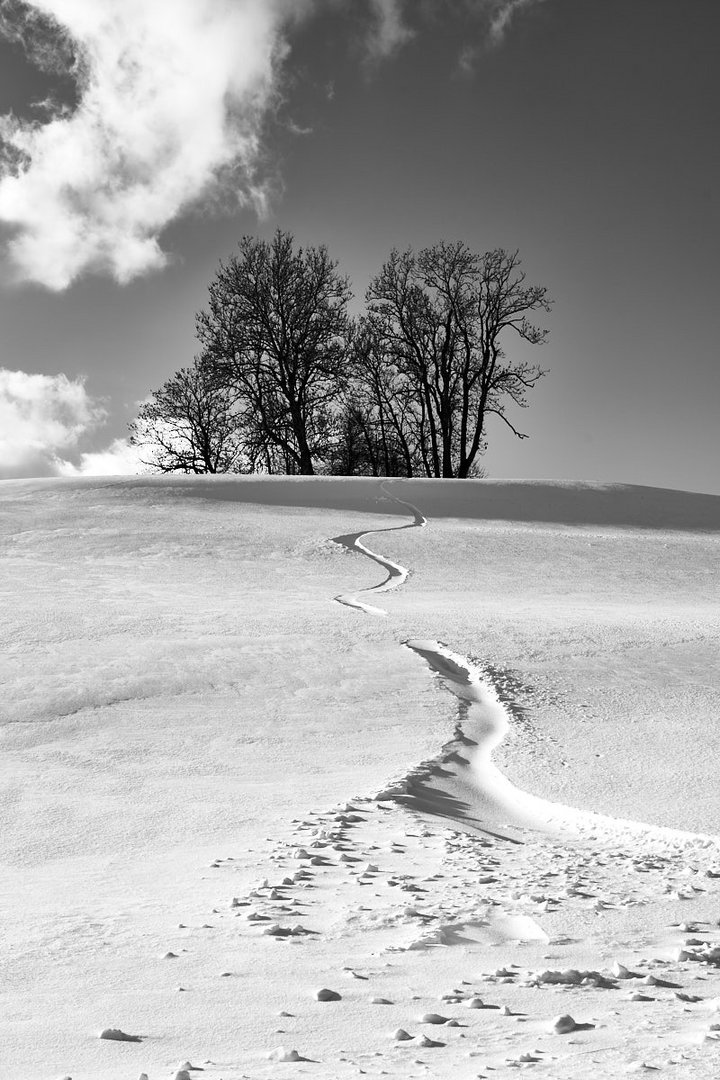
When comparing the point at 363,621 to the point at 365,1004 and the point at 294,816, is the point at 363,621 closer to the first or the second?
the point at 294,816

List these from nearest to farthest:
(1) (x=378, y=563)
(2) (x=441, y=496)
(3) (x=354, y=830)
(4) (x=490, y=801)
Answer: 1. (3) (x=354, y=830)
2. (4) (x=490, y=801)
3. (1) (x=378, y=563)
4. (2) (x=441, y=496)

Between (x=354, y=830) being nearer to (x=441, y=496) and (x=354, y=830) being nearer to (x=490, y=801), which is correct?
(x=490, y=801)

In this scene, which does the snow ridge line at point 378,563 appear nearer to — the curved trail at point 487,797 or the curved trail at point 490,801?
the curved trail at point 487,797

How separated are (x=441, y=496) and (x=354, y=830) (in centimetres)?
1408

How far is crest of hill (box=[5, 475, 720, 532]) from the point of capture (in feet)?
51.2

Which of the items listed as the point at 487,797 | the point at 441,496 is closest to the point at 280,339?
the point at 441,496

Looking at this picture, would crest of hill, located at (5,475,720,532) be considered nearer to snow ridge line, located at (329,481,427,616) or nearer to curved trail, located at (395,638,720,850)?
snow ridge line, located at (329,481,427,616)

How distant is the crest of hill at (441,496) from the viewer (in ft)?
51.2

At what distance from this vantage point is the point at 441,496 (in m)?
17.2

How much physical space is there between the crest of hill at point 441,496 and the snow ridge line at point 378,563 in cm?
115

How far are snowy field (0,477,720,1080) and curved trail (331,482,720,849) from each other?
0.02 metres

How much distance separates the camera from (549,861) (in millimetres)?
2990

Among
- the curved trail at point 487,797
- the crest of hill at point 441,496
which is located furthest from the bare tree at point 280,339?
the curved trail at point 487,797

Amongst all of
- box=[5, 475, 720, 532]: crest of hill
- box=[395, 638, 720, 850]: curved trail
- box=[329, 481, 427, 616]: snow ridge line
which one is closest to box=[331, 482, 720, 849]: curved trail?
box=[395, 638, 720, 850]: curved trail
